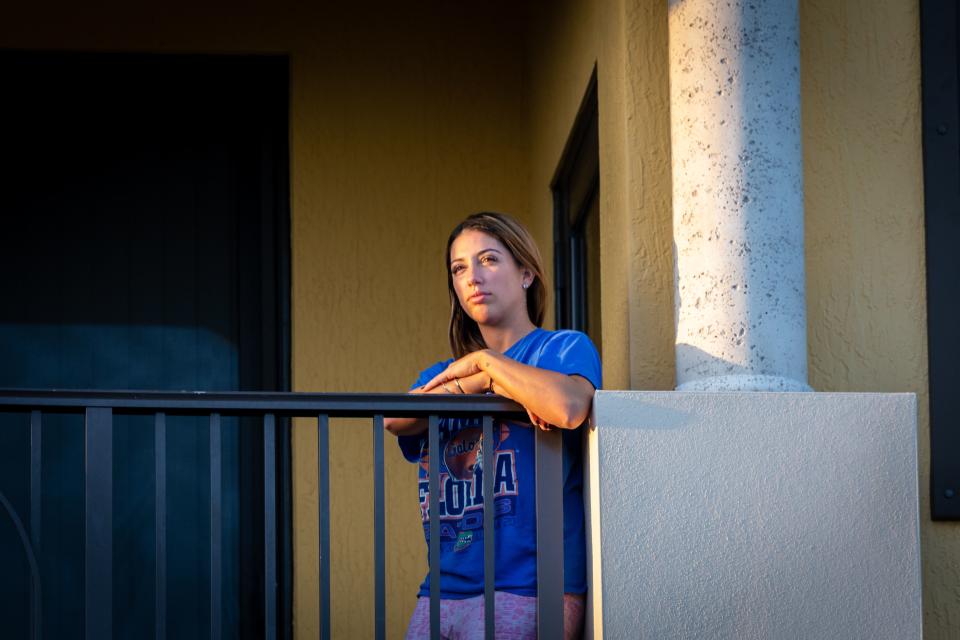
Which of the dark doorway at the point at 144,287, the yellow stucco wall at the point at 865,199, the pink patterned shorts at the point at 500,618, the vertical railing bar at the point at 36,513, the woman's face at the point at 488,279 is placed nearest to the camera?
the vertical railing bar at the point at 36,513

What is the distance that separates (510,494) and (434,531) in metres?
0.24

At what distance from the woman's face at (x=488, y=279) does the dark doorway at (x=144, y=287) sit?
258 cm

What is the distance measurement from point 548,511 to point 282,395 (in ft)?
2.12

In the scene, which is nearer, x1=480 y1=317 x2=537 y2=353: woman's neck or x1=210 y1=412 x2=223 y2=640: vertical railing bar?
x1=210 y1=412 x2=223 y2=640: vertical railing bar

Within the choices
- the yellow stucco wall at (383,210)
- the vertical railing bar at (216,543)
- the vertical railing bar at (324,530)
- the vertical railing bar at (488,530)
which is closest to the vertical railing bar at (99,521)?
the vertical railing bar at (216,543)

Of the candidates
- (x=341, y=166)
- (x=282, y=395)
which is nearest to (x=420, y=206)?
(x=341, y=166)

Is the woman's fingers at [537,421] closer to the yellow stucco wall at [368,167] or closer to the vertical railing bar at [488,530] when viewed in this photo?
the vertical railing bar at [488,530]

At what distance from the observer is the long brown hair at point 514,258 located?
12.3 ft

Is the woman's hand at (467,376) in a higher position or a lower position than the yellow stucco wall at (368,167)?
lower

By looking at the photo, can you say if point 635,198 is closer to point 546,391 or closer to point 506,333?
point 506,333

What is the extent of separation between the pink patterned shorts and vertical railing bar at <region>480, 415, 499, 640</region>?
0.05 metres

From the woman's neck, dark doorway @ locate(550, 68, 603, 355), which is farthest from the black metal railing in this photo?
dark doorway @ locate(550, 68, 603, 355)

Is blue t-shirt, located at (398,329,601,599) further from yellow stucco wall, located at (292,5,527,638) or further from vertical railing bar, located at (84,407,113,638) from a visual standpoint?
yellow stucco wall, located at (292,5,527,638)

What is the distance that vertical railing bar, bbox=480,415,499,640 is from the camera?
3.36 meters
